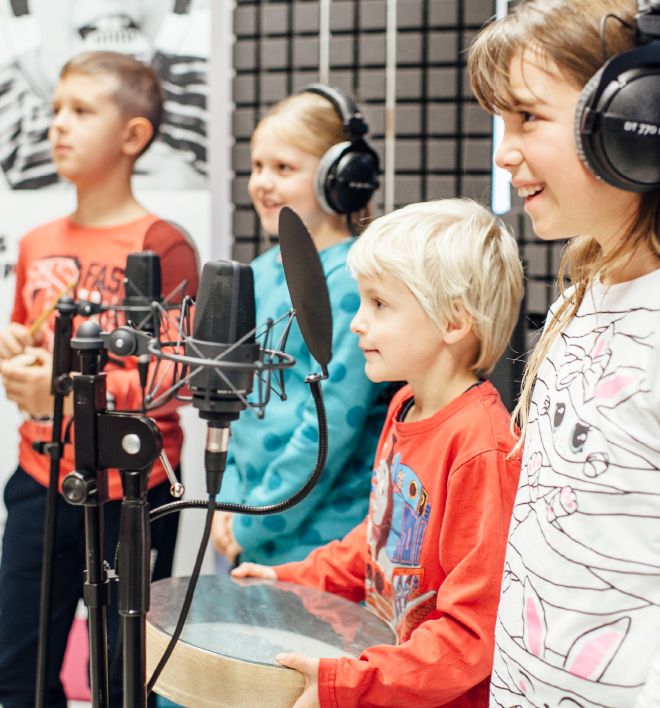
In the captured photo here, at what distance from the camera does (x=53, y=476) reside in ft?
3.00

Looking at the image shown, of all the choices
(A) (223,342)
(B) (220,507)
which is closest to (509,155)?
(A) (223,342)

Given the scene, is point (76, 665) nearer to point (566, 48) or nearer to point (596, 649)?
point (596, 649)

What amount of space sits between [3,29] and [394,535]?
1.82 meters

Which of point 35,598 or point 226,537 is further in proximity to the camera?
point 35,598

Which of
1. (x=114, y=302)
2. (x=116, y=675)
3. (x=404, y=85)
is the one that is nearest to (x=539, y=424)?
(x=116, y=675)

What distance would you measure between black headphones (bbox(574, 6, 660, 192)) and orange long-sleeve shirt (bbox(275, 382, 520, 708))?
394 millimetres

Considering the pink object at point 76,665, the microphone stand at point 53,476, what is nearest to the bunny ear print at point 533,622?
the microphone stand at point 53,476

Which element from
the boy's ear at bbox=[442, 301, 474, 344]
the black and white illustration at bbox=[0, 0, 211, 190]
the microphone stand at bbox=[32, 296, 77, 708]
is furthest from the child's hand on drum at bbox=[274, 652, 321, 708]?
the black and white illustration at bbox=[0, 0, 211, 190]

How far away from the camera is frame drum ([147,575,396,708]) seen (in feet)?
2.24

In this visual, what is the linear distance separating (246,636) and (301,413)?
579 millimetres

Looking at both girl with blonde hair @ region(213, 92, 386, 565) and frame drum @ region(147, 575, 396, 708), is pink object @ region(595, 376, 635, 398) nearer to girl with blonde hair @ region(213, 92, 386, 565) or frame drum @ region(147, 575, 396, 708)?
frame drum @ region(147, 575, 396, 708)

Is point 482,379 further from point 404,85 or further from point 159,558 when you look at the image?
point 404,85

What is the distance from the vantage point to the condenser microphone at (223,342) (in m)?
0.61

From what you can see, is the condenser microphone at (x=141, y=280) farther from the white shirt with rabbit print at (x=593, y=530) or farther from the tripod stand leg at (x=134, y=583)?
the white shirt with rabbit print at (x=593, y=530)
